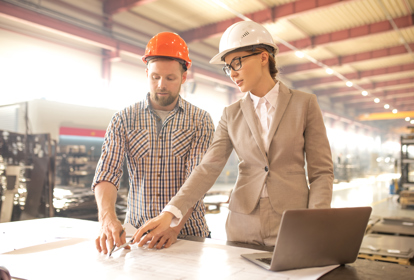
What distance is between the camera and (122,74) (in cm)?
819

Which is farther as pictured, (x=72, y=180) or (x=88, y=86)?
(x=88, y=86)

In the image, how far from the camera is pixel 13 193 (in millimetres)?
3604

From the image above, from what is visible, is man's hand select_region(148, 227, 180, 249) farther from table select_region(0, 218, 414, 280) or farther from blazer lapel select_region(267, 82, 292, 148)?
blazer lapel select_region(267, 82, 292, 148)

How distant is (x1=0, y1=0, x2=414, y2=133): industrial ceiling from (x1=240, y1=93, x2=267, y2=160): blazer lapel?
5.26 metres

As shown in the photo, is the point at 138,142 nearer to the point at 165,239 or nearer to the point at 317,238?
the point at 165,239

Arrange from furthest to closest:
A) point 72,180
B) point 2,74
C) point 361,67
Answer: point 361,67 → point 2,74 → point 72,180

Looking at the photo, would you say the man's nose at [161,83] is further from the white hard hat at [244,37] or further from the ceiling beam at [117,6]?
the ceiling beam at [117,6]

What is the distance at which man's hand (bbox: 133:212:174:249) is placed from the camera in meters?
1.19

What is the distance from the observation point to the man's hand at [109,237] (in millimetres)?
1136

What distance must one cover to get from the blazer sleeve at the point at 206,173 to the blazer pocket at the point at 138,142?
28cm

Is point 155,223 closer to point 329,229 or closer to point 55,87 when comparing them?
point 329,229

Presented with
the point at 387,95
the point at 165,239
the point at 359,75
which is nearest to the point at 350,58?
the point at 359,75

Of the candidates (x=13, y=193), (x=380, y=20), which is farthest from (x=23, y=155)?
(x=380, y=20)

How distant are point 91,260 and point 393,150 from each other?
17.9 meters
